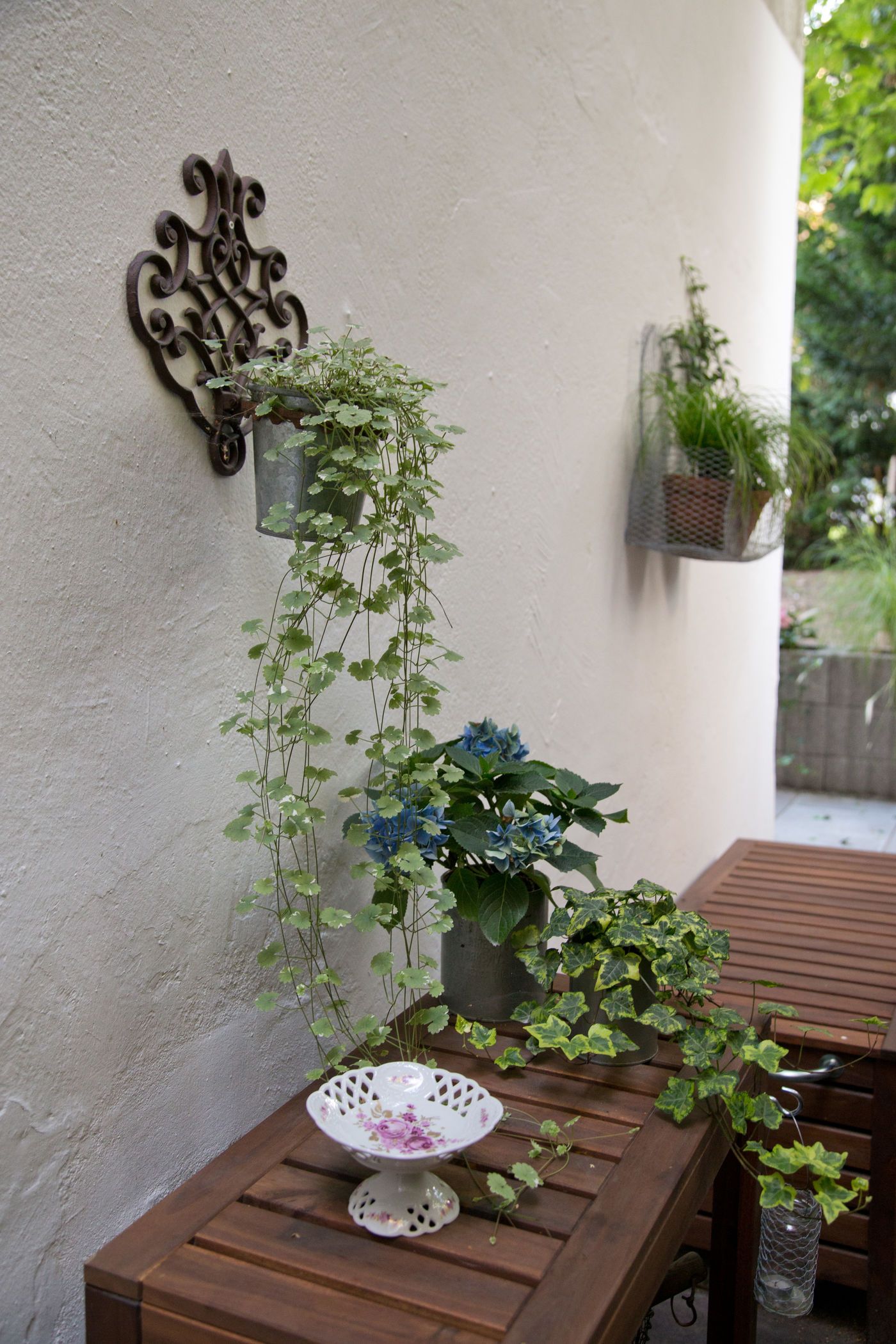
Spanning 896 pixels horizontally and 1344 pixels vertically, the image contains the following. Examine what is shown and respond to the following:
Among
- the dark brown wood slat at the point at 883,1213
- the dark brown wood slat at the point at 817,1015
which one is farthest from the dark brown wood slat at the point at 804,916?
the dark brown wood slat at the point at 883,1213

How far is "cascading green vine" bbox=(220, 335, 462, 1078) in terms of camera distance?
3.71ft

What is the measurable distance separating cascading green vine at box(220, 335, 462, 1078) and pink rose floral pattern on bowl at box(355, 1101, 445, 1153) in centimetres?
8

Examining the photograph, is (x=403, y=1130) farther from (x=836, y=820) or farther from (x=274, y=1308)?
(x=836, y=820)

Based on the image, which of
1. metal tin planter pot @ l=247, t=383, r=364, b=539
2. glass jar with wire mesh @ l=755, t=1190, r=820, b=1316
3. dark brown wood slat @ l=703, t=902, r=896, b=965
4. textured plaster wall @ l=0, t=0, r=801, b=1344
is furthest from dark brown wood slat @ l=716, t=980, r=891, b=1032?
metal tin planter pot @ l=247, t=383, r=364, b=539

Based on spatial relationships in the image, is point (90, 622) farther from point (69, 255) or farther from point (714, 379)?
point (714, 379)

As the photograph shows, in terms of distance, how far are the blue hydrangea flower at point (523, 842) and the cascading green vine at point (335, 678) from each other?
7 cm

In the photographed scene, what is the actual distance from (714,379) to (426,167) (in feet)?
4.19

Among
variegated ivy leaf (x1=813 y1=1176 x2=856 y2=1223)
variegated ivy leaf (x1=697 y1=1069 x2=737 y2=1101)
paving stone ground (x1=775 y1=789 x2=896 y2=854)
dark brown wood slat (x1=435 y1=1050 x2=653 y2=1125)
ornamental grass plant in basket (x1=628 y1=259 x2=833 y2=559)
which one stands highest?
ornamental grass plant in basket (x1=628 y1=259 x2=833 y2=559)

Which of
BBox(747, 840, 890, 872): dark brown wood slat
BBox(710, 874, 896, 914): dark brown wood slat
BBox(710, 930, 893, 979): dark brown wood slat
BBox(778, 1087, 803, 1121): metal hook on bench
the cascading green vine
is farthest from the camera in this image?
BBox(747, 840, 890, 872): dark brown wood slat

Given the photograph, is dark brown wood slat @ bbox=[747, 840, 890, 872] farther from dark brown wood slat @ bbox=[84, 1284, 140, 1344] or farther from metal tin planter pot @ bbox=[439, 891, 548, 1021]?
dark brown wood slat @ bbox=[84, 1284, 140, 1344]

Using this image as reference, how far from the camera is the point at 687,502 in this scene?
249cm

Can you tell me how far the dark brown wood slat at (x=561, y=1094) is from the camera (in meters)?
1.23

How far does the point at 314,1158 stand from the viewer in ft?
3.66

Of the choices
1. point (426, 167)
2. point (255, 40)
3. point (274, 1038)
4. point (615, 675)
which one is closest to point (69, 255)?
point (255, 40)
